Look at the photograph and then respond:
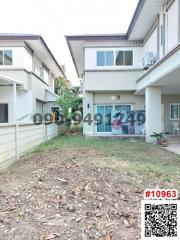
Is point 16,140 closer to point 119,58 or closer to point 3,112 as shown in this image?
point 3,112

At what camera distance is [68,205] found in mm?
4848

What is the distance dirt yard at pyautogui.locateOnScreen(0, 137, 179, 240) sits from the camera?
12.7ft

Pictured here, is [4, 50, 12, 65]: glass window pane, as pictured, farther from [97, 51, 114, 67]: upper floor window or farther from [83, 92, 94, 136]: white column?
[97, 51, 114, 67]: upper floor window

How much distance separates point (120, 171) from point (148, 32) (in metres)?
12.4

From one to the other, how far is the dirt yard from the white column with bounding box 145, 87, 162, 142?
8483 millimetres

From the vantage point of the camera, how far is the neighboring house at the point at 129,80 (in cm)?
1562

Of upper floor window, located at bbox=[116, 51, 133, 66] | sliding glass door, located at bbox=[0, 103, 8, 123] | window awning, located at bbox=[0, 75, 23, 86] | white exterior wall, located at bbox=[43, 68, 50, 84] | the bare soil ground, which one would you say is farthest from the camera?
white exterior wall, located at bbox=[43, 68, 50, 84]

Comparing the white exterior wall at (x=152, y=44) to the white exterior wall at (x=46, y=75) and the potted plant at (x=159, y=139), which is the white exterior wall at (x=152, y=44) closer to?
the potted plant at (x=159, y=139)

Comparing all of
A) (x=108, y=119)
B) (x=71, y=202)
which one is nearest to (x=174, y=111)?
(x=108, y=119)

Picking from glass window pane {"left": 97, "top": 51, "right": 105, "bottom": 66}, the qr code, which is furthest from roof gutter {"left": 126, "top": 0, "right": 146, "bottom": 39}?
the qr code

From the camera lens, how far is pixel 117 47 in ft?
62.6

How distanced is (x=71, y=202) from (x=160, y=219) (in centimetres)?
262

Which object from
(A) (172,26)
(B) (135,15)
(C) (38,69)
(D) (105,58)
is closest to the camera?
(A) (172,26)

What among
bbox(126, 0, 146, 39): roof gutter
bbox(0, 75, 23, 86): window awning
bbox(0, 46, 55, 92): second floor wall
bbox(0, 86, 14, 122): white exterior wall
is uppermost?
bbox(126, 0, 146, 39): roof gutter
